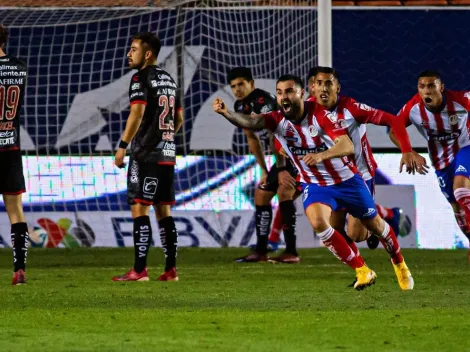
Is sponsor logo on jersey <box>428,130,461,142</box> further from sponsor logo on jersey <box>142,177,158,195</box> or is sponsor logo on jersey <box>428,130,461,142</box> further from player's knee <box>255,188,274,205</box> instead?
sponsor logo on jersey <box>142,177,158,195</box>

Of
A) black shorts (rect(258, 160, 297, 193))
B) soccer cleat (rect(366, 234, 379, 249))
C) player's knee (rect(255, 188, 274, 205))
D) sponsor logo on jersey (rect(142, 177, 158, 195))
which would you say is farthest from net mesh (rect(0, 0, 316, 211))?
sponsor logo on jersey (rect(142, 177, 158, 195))

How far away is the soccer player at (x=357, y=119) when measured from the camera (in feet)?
28.3

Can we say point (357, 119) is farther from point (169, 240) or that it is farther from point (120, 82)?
point (120, 82)

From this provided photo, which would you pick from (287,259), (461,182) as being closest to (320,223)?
(461,182)

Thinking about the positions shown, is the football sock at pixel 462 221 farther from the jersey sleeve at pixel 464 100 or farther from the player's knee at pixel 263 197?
the player's knee at pixel 263 197

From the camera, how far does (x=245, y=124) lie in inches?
328

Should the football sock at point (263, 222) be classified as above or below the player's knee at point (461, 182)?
below

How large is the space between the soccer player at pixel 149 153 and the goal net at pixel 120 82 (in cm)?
432

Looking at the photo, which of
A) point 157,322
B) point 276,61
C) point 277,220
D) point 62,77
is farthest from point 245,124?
point 62,77

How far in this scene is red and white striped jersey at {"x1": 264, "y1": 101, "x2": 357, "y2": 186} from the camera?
8398 mm

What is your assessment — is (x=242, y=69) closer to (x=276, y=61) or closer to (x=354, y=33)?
(x=276, y=61)

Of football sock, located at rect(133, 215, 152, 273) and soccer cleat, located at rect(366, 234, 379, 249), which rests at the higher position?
football sock, located at rect(133, 215, 152, 273)

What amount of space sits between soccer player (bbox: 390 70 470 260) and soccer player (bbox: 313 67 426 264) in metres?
0.58

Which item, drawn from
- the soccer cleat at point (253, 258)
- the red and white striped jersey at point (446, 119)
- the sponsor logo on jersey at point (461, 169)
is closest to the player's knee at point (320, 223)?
the red and white striped jersey at point (446, 119)
